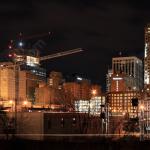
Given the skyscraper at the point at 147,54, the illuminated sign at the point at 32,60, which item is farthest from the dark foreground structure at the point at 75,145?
the illuminated sign at the point at 32,60

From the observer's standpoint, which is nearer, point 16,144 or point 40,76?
point 16,144

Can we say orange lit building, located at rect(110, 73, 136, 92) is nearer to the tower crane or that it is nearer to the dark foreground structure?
the tower crane

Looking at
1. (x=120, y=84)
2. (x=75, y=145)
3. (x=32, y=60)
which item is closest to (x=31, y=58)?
(x=32, y=60)

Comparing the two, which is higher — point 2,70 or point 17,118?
point 2,70

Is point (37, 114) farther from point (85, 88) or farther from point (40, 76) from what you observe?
point (40, 76)

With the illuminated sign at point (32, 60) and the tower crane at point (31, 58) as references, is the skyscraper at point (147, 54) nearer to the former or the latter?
the tower crane at point (31, 58)

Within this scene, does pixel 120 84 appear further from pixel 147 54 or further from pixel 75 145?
pixel 75 145

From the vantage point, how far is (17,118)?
62.6 m

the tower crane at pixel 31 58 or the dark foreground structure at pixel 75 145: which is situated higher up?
the tower crane at pixel 31 58

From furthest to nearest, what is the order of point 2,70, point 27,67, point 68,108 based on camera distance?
point 27,67
point 2,70
point 68,108

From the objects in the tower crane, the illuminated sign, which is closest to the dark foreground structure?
the tower crane

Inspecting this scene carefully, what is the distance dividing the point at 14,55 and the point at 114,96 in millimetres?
39988

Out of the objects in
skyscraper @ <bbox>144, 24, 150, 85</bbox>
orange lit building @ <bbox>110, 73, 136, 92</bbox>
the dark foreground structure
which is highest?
skyscraper @ <bbox>144, 24, 150, 85</bbox>

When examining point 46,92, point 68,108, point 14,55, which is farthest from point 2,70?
point 68,108
